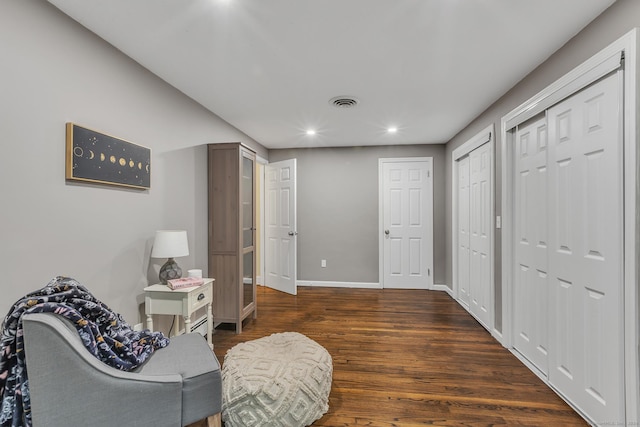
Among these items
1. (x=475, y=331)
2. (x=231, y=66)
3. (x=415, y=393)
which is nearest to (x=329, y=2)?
(x=231, y=66)

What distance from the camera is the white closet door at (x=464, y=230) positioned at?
3.62 meters

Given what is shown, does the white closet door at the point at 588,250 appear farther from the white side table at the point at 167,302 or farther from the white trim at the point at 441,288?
the white side table at the point at 167,302

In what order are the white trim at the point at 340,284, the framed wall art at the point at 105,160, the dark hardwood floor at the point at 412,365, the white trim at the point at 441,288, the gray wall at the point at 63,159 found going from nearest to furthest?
the gray wall at the point at 63,159
the framed wall art at the point at 105,160
the dark hardwood floor at the point at 412,365
the white trim at the point at 441,288
the white trim at the point at 340,284

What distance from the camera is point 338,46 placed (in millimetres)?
1892

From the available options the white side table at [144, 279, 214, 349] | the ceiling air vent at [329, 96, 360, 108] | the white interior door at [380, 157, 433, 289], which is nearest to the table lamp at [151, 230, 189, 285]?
the white side table at [144, 279, 214, 349]

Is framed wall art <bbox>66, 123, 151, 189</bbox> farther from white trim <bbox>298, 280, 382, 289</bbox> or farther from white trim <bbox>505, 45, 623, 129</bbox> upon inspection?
white trim <bbox>298, 280, 382, 289</bbox>

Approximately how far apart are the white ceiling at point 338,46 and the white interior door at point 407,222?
162 centimetres

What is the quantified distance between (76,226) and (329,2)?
189 cm

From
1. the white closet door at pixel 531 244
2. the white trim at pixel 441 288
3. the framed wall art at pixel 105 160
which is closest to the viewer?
the framed wall art at pixel 105 160

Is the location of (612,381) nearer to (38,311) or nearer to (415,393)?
(415,393)

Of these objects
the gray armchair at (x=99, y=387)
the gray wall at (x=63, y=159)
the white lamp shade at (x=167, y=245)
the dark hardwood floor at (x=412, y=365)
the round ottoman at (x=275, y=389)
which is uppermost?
the gray wall at (x=63, y=159)

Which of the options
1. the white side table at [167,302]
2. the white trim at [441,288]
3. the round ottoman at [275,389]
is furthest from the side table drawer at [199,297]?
the white trim at [441,288]

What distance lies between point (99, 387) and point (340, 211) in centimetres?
392

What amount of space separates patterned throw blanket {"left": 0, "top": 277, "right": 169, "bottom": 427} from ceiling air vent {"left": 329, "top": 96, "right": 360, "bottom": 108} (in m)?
2.40
